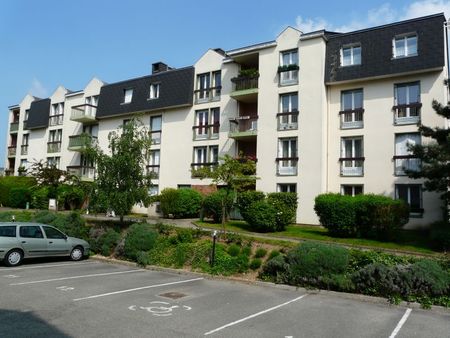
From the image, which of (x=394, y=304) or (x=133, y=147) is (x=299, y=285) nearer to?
(x=394, y=304)

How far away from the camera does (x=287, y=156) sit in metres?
25.5

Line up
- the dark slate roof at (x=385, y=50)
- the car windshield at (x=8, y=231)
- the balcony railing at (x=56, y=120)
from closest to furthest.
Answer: the car windshield at (x=8, y=231) → the dark slate roof at (x=385, y=50) → the balcony railing at (x=56, y=120)

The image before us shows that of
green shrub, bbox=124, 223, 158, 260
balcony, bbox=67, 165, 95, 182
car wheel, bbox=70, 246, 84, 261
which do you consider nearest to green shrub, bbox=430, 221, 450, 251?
green shrub, bbox=124, 223, 158, 260

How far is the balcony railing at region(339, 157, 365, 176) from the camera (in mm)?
23413

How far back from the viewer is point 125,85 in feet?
115

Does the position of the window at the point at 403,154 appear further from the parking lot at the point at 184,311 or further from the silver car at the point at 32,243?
the silver car at the point at 32,243

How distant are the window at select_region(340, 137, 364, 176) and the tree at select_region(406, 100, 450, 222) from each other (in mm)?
5566

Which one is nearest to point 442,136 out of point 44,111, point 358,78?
point 358,78

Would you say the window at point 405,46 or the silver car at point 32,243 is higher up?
the window at point 405,46

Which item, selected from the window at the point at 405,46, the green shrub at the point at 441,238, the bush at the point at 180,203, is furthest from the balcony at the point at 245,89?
the green shrub at the point at 441,238

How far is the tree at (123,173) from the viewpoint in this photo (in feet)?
59.0

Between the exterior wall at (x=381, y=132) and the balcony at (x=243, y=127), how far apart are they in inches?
197

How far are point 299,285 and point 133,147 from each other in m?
10.4

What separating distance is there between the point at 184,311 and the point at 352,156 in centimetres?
1799
